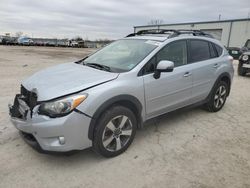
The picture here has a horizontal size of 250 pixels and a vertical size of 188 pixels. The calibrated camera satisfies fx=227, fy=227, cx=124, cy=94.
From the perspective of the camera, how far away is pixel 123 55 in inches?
148

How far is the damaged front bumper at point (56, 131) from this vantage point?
8.50 ft

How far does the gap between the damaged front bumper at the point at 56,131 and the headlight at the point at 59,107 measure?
48 mm

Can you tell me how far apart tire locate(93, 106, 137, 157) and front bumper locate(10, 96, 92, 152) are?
0.19m

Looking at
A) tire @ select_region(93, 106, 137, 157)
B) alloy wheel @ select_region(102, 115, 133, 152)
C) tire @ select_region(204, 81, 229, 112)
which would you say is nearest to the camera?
tire @ select_region(93, 106, 137, 157)

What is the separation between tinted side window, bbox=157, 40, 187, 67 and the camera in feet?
12.0

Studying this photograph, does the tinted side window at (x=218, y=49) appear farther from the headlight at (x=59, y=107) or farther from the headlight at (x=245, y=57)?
the headlight at (x=245, y=57)

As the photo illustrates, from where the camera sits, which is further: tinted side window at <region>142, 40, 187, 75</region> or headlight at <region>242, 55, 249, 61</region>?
headlight at <region>242, 55, 249, 61</region>

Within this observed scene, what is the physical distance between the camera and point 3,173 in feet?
8.93

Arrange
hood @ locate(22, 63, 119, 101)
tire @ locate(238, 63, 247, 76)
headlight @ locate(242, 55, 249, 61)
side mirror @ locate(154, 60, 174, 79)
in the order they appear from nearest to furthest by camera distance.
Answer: hood @ locate(22, 63, 119, 101), side mirror @ locate(154, 60, 174, 79), headlight @ locate(242, 55, 249, 61), tire @ locate(238, 63, 247, 76)

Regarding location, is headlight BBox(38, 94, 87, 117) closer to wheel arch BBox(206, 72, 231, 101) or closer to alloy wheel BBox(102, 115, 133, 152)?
alloy wheel BBox(102, 115, 133, 152)

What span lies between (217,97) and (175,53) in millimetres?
1730

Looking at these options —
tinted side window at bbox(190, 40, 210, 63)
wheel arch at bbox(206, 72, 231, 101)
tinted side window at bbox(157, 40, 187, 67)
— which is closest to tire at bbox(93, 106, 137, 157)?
tinted side window at bbox(157, 40, 187, 67)

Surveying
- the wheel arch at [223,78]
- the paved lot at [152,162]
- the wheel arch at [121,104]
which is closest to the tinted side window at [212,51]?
the wheel arch at [223,78]

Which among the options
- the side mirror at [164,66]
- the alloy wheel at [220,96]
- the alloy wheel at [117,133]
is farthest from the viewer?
the alloy wheel at [220,96]
